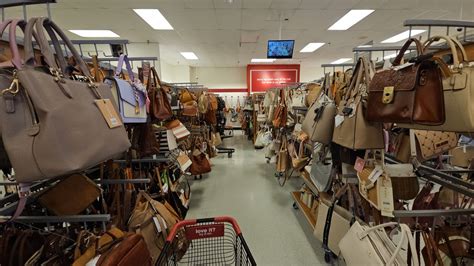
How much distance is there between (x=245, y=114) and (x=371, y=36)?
5.06 meters

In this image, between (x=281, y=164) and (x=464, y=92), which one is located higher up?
(x=464, y=92)

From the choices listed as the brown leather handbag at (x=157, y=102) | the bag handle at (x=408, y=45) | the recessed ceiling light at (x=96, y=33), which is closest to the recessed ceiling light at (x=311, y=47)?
the recessed ceiling light at (x=96, y=33)

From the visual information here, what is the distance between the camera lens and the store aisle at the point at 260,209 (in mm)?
2471

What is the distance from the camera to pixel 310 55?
33.3ft

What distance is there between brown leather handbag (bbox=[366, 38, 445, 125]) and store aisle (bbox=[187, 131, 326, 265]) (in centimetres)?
181

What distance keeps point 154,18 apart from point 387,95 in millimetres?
5817

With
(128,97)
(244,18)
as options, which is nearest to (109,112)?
(128,97)

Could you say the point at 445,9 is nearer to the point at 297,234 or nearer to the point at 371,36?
the point at 371,36

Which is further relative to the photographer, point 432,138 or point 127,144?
point 432,138

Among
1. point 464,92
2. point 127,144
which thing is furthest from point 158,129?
point 464,92

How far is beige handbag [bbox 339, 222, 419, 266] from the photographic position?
1127 mm

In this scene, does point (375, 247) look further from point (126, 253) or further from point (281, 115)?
point (281, 115)

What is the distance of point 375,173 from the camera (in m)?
1.40

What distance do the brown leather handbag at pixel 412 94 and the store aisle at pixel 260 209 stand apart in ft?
5.92
